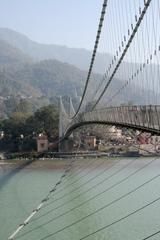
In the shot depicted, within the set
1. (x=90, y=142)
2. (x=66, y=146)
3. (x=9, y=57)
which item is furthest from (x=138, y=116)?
(x=9, y=57)

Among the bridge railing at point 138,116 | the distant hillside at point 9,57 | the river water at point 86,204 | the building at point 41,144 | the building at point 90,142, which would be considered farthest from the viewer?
the distant hillside at point 9,57

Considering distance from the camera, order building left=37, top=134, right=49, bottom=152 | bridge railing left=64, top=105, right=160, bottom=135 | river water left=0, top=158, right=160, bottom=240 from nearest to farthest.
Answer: bridge railing left=64, top=105, right=160, bottom=135 < river water left=0, top=158, right=160, bottom=240 < building left=37, top=134, right=49, bottom=152

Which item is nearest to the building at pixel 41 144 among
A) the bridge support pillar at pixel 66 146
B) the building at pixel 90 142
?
the bridge support pillar at pixel 66 146

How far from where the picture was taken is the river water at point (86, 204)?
8055 mm

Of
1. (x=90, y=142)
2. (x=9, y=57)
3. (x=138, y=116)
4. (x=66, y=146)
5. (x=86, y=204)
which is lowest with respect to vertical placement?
(x=86, y=204)

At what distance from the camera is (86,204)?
10203 mm

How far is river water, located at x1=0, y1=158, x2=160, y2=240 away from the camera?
26.4 feet

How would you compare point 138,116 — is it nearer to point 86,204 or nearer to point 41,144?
point 86,204

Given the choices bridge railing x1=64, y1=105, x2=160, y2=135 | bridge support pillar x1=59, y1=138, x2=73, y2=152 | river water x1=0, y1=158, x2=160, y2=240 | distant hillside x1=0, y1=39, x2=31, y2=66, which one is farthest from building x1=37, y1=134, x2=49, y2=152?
distant hillside x1=0, y1=39, x2=31, y2=66

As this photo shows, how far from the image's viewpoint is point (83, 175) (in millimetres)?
15422

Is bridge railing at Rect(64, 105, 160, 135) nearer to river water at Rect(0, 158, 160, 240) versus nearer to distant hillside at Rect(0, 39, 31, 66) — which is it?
river water at Rect(0, 158, 160, 240)

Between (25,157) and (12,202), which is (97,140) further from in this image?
(12,202)

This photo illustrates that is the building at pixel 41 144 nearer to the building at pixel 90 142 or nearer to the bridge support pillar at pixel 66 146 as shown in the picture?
the bridge support pillar at pixel 66 146

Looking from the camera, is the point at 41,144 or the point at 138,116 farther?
the point at 41,144
